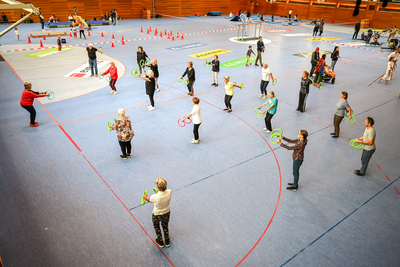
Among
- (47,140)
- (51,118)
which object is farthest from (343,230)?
(51,118)

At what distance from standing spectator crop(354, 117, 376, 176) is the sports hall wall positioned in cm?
4037

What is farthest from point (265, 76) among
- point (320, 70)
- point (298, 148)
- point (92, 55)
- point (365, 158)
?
point (92, 55)

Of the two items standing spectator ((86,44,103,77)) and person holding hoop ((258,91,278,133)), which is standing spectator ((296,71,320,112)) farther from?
standing spectator ((86,44,103,77))

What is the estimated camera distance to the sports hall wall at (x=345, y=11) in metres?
37.3

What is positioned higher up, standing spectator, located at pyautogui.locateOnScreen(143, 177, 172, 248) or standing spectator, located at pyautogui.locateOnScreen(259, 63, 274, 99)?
standing spectator, located at pyautogui.locateOnScreen(259, 63, 274, 99)

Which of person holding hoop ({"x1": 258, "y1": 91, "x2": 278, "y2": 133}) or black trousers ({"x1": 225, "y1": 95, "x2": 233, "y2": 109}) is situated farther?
black trousers ({"x1": 225, "y1": 95, "x2": 233, "y2": 109})

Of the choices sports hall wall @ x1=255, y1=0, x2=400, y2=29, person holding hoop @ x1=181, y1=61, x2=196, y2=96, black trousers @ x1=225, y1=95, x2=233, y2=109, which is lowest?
black trousers @ x1=225, y1=95, x2=233, y2=109

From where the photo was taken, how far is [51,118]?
11.2 metres

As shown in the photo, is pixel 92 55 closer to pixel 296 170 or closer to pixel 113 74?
pixel 113 74

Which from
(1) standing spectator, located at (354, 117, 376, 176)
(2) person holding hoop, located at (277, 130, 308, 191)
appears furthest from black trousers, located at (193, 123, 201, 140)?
(1) standing spectator, located at (354, 117, 376, 176)

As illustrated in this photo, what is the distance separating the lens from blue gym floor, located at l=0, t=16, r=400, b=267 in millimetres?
5656

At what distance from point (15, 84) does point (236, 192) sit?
14.8m

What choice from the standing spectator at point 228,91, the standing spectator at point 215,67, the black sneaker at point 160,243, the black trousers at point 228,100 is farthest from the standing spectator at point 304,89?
the black sneaker at point 160,243

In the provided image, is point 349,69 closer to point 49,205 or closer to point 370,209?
point 370,209
